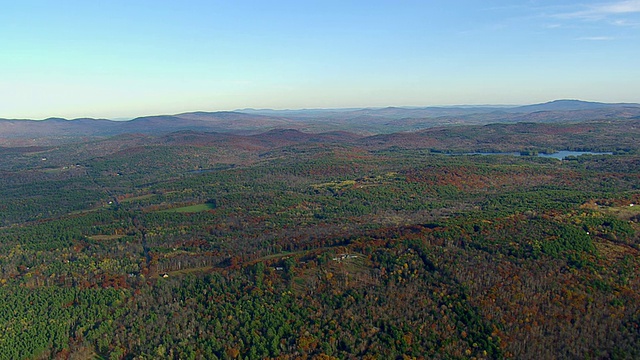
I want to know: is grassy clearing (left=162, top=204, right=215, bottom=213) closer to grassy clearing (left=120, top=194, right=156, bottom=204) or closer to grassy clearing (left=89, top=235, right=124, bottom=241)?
grassy clearing (left=120, top=194, right=156, bottom=204)

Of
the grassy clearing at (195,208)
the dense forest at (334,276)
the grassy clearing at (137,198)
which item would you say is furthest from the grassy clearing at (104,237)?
the grassy clearing at (137,198)

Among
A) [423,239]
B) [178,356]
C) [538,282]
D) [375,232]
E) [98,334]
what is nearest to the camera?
[178,356]

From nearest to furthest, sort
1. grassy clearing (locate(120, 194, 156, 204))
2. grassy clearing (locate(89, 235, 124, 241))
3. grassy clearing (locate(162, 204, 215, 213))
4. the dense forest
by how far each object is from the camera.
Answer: the dense forest → grassy clearing (locate(89, 235, 124, 241)) → grassy clearing (locate(162, 204, 215, 213)) → grassy clearing (locate(120, 194, 156, 204))

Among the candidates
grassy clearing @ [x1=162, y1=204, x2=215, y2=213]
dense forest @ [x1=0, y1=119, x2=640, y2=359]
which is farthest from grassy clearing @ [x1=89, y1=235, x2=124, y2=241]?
grassy clearing @ [x1=162, y1=204, x2=215, y2=213]

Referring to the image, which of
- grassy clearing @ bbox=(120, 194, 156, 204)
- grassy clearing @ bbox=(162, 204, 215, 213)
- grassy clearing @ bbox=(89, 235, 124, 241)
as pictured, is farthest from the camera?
grassy clearing @ bbox=(120, 194, 156, 204)

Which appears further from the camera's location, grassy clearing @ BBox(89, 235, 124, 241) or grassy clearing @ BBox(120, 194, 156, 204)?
grassy clearing @ BBox(120, 194, 156, 204)

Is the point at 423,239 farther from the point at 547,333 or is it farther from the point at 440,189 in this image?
the point at 440,189

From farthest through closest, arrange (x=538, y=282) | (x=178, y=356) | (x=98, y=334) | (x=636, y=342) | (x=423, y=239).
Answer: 1. (x=423, y=239)
2. (x=538, y=282)
3. (x=98, y=334)
4. (x=178, y=356)
5. (x=636, y=342)

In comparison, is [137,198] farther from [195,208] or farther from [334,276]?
[334,276]

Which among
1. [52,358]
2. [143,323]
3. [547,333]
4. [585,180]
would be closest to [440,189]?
[585,180]
